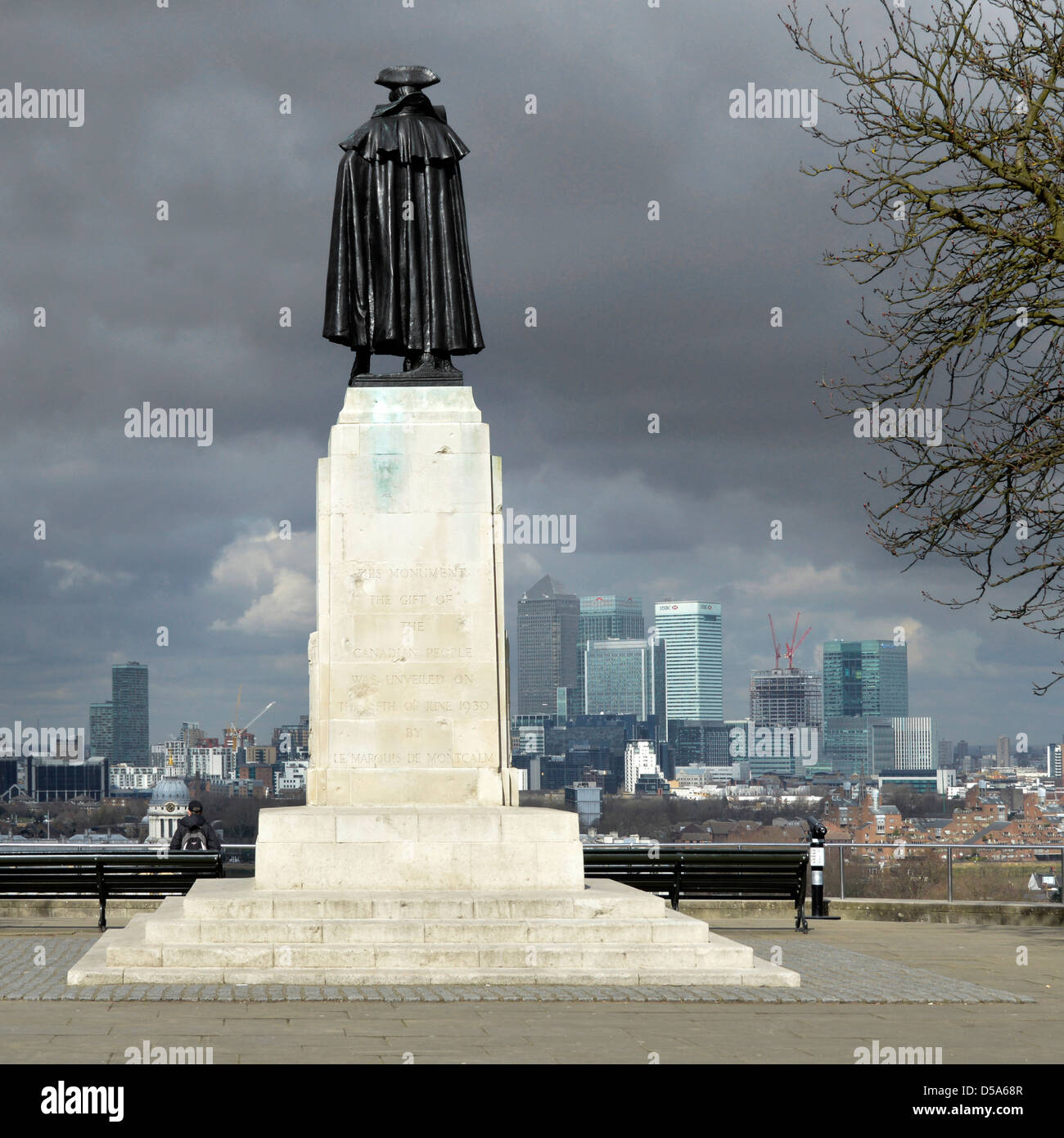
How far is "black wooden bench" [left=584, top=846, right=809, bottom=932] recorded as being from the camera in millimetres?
18375

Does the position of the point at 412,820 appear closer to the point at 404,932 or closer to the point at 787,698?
the point at 404,932

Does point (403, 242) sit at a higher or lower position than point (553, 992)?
higher

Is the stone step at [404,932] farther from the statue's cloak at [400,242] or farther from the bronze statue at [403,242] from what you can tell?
the statue's cloak at [400,242]

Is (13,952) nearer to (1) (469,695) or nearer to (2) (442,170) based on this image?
(1) (469,695)

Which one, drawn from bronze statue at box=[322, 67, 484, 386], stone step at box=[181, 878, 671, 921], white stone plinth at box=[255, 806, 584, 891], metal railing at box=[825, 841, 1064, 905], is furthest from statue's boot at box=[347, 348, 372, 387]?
metal railing at box=[825, 841, 1064, 905]

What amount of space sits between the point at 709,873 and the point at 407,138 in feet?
30.5

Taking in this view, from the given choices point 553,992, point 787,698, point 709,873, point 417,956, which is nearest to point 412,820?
point 417,956

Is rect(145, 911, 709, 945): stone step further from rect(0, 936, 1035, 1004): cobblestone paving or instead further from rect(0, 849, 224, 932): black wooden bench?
rect(0, 849, 224, 932): black wooden bench

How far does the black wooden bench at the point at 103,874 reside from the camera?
59.3 ft

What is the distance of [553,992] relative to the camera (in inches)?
477

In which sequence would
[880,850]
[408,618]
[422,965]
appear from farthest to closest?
[880,850] < [408,618] < [422,965]

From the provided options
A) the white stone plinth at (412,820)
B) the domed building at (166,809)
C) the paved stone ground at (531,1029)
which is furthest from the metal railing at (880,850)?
the paved stone ground at (531,1029)

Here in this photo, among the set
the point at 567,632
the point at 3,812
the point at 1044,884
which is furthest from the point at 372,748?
the point at 567,632

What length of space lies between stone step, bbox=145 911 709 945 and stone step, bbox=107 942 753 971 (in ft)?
0.27
